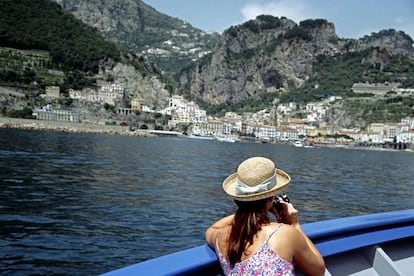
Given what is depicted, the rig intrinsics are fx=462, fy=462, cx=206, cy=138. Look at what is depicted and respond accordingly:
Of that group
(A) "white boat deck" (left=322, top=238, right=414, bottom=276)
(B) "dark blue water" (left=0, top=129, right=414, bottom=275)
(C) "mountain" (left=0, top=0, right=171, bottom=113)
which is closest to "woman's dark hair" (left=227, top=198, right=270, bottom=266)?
(A) "white boat deck" (left=322, top=238, right=414, bottom=276)

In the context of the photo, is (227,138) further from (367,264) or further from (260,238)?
(260,238)

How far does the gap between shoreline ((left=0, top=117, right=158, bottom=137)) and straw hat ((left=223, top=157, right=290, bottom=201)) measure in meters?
78.1

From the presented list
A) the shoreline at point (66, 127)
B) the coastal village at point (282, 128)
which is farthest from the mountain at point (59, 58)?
the shoreline at point (66, 127)

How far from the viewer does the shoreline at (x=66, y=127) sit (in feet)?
252

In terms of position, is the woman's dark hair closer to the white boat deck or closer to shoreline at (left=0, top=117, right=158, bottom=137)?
the white boat deck

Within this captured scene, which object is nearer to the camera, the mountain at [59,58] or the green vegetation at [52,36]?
the mountain at [59,58]

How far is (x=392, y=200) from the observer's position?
1806 centimetres

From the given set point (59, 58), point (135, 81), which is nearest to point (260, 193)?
point (59, 58)

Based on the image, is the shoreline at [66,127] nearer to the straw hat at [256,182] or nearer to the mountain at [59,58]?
the mountain at [59,58]

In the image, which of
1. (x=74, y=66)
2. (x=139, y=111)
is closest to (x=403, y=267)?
(x=139, y=111)

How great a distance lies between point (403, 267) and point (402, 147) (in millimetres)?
137519

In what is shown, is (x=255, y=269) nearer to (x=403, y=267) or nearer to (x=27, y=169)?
(x=403, y=267)

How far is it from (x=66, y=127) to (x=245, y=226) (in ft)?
297

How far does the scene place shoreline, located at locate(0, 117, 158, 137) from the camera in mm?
76956
